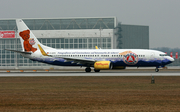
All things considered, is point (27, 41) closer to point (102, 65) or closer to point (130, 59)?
point (102, 65)

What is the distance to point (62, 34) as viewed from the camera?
3561 inches

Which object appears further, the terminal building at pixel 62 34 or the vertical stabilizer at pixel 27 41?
the terminal building at pixel 62 34

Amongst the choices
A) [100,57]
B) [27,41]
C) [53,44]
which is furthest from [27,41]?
[53,44]

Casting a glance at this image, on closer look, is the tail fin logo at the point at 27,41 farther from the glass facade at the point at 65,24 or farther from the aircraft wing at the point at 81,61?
Answer: the glass facade at the point at 65,24

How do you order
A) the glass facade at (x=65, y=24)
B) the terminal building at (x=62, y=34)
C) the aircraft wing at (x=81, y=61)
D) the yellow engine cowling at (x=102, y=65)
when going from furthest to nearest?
the glass facade at (x=65, y=24) < the terminal building at (x=62, y=34) < the aircraft wing at (x=81, y=61) < the yellow engine cowling at (x=102, y=65)

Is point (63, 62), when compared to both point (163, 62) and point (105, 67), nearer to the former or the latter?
point (105, 67)

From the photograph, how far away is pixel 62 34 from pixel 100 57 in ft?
139

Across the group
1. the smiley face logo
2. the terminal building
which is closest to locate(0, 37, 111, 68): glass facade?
the terminal building

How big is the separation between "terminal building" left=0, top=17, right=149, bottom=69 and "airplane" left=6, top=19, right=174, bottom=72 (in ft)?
112

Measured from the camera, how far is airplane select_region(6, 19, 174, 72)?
48656 mm

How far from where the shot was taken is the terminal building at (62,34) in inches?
3501

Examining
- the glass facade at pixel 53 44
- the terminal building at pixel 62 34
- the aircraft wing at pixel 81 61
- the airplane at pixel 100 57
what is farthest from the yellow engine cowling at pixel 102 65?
the glass facade at pixel 53 44

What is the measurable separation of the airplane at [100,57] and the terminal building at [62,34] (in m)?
34.0

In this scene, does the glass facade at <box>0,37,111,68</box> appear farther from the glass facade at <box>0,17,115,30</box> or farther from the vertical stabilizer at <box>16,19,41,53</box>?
the vertical stabilizer at <box>16,19,41,53</box>
